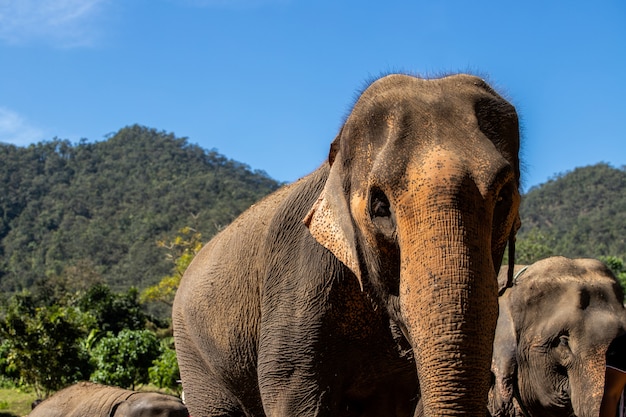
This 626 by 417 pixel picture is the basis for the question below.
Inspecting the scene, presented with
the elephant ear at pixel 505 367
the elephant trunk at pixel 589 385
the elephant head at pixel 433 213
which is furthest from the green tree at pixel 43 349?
the elephant head at pixel 433 213

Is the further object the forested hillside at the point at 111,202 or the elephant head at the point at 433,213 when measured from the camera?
the forested hillside at the point at 111,202

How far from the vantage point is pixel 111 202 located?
11319 centimetres

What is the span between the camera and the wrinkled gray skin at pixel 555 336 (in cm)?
602

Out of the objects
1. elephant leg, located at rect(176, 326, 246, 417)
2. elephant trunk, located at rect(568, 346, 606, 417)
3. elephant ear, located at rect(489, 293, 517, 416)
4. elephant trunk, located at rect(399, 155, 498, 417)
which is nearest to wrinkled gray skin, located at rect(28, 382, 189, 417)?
elephant ear, located at rect(489, 293, 517, 416)

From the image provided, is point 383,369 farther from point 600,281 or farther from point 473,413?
point 600,281

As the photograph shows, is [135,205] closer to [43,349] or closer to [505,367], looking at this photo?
[43,349]

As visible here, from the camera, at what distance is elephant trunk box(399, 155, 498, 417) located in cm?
281

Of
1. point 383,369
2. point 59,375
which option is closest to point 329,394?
point 383,369

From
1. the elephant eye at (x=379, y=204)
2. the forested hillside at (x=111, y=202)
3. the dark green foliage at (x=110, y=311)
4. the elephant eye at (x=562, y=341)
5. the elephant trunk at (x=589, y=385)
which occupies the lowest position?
the elephant trunk at (x=589, y=385)

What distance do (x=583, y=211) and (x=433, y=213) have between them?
101287mm

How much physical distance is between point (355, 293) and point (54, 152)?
139m

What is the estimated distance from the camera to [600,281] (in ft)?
21.0

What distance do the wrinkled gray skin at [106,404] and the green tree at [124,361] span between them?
9.24m

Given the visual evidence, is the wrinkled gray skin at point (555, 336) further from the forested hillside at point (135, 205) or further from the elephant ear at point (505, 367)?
the forested hillside at point (135, 205)
